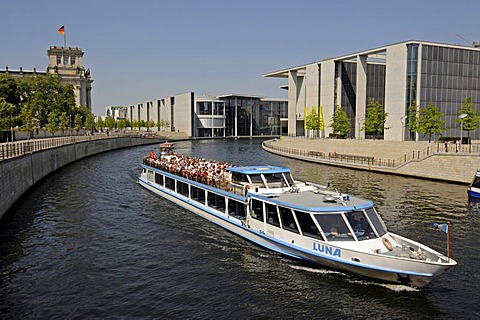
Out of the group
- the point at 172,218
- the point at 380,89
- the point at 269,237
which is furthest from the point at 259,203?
the point at 380,89

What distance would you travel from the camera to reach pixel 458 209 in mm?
34719

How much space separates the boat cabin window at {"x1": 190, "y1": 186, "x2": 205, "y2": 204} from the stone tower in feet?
510

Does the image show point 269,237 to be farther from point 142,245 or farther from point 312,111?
point 312,111

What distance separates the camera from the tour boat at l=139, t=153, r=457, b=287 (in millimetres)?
18500

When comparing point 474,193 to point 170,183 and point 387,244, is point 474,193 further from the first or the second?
point 170,183

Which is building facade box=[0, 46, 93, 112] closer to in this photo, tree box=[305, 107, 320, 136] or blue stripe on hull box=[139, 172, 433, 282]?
tree box=[305, 107, 320, 136]

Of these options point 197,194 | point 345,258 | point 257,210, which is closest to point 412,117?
point 197,194

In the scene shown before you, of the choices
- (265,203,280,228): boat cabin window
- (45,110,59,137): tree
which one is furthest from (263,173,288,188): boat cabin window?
(45,110,59,137): tree

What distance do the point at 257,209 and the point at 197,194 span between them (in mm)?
9928

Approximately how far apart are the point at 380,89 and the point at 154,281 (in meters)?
92.4

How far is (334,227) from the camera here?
20.6m

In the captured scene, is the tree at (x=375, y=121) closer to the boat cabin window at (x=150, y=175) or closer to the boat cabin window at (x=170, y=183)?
the boat cabin window at (x=150, y=175)

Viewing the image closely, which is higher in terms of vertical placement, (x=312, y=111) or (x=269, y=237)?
(x=312, y=111)

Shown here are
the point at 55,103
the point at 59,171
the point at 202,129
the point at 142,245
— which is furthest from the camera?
the point at 202,129
